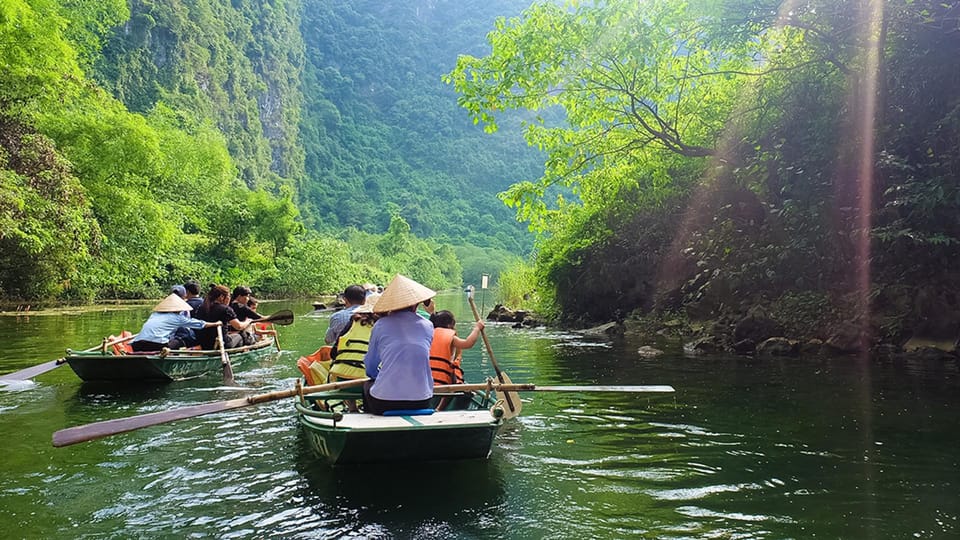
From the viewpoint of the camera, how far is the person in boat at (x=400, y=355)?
532 centimetres

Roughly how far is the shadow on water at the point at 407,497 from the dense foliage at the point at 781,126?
8405 millimetres

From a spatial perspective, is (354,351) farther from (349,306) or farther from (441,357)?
(349,306)

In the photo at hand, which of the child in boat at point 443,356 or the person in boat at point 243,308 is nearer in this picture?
the child in boat at point 443,356

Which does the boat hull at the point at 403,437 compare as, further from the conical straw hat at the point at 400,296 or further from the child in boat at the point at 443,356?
the child in boat at the point at 443,356

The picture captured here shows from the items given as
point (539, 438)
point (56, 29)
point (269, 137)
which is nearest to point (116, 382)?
point (539, 438)

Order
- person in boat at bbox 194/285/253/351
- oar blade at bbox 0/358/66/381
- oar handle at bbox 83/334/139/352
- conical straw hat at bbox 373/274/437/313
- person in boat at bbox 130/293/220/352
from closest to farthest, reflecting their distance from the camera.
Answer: conical straw hat at bbox 373/274/437/313 → oar blade at bbox 0/358/66/381 → oar handle at bbox 83/334/139/352 → person in boat at bbox 130/293/220/352 → person in boat at bbox 194/285/253/351

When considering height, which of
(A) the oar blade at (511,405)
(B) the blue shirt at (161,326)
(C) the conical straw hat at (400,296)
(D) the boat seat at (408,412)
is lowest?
(A) the oar blade at (511,405)

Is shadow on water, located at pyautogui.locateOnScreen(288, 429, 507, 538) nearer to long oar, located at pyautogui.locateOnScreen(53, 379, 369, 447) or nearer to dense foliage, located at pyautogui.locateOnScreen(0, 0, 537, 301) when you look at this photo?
long oar, located at pyautogui.locateOnScreen(53, 379, 369, 447)

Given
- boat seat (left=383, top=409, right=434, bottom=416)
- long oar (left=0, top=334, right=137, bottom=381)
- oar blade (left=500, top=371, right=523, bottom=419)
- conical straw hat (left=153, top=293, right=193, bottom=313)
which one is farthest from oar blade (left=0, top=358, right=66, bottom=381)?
oar blade (left=500, top=371, right=523, bottom=419)

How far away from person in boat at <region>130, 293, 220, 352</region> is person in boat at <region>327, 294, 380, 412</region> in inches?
157

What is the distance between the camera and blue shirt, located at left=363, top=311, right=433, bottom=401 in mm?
5316

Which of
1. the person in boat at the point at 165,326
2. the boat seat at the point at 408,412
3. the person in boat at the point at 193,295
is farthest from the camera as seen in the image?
the person in boat at the point at 193,295

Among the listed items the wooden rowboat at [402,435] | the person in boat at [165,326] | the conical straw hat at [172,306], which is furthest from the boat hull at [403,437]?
the conical straw hat at [172,306]

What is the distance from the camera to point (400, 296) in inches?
214
